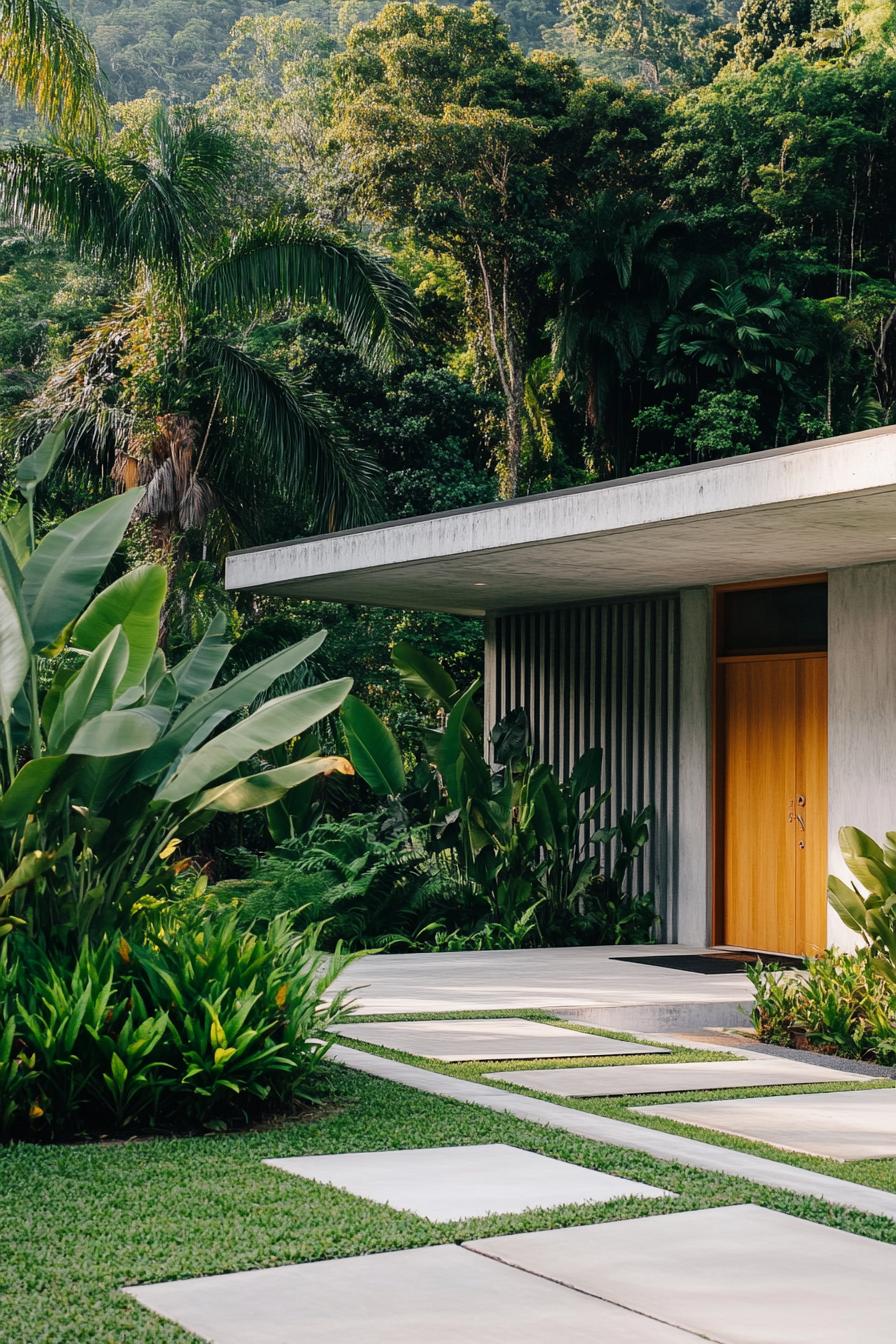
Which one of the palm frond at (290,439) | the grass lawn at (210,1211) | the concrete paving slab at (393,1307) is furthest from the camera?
the palm frond at (290,439)

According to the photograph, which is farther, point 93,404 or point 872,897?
point 93,404

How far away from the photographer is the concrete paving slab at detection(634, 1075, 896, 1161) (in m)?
5.49

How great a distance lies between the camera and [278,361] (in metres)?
25.0

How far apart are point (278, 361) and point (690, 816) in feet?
48.4

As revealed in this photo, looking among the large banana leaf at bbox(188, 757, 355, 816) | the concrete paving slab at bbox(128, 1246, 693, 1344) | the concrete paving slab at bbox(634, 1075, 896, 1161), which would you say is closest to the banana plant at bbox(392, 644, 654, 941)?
the large banana leaf at bbox(188, 757, 355, 816)

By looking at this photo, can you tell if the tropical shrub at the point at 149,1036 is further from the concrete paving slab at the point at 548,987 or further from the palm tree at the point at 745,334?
the palm tree at the point at 745,334

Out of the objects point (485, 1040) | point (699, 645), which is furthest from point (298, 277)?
point (485, 1040)

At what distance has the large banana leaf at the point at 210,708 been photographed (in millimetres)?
6344

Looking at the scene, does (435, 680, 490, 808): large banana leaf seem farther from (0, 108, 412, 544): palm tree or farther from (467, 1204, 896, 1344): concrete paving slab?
(467, 1204, 896, 1344): concrete paving slab

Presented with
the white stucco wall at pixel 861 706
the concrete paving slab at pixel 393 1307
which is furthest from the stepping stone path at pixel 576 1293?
the white stucco wall at pixel 861 706

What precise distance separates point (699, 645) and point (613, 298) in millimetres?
16501

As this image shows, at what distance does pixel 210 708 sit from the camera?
659 centimetres

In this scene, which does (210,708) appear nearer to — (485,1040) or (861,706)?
(485,1040)

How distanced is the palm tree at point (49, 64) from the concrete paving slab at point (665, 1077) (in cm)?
1021
